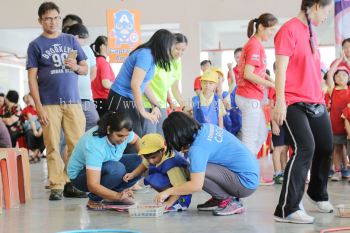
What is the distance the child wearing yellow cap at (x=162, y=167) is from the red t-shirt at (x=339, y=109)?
2350 millimetres

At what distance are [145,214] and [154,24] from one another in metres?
7.74

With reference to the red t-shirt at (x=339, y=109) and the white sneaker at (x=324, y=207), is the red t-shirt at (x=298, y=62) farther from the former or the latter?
the red t-shirt at (x=339, y=109)

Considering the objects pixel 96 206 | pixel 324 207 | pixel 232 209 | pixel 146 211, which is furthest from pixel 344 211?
pixel 96 206

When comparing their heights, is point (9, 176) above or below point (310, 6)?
below

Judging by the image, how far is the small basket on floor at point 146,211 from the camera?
11.2 feet

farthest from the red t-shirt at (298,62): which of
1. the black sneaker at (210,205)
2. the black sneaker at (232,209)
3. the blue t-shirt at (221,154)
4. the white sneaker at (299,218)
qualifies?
the black sneaker at (210,205)

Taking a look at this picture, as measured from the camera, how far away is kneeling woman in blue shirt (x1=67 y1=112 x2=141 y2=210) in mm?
3557

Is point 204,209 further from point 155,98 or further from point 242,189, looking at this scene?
point 155,98

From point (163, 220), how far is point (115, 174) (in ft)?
1.75

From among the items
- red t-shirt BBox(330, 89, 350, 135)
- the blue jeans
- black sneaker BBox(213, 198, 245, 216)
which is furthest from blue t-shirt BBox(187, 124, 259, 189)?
red t-shirt BBox(330, 89, 350, 135)

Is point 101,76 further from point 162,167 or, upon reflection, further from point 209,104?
point 162,167

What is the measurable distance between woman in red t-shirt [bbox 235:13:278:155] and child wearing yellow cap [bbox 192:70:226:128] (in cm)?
114

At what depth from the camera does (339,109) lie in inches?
217

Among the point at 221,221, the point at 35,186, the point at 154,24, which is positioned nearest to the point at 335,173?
the point at 221,221
